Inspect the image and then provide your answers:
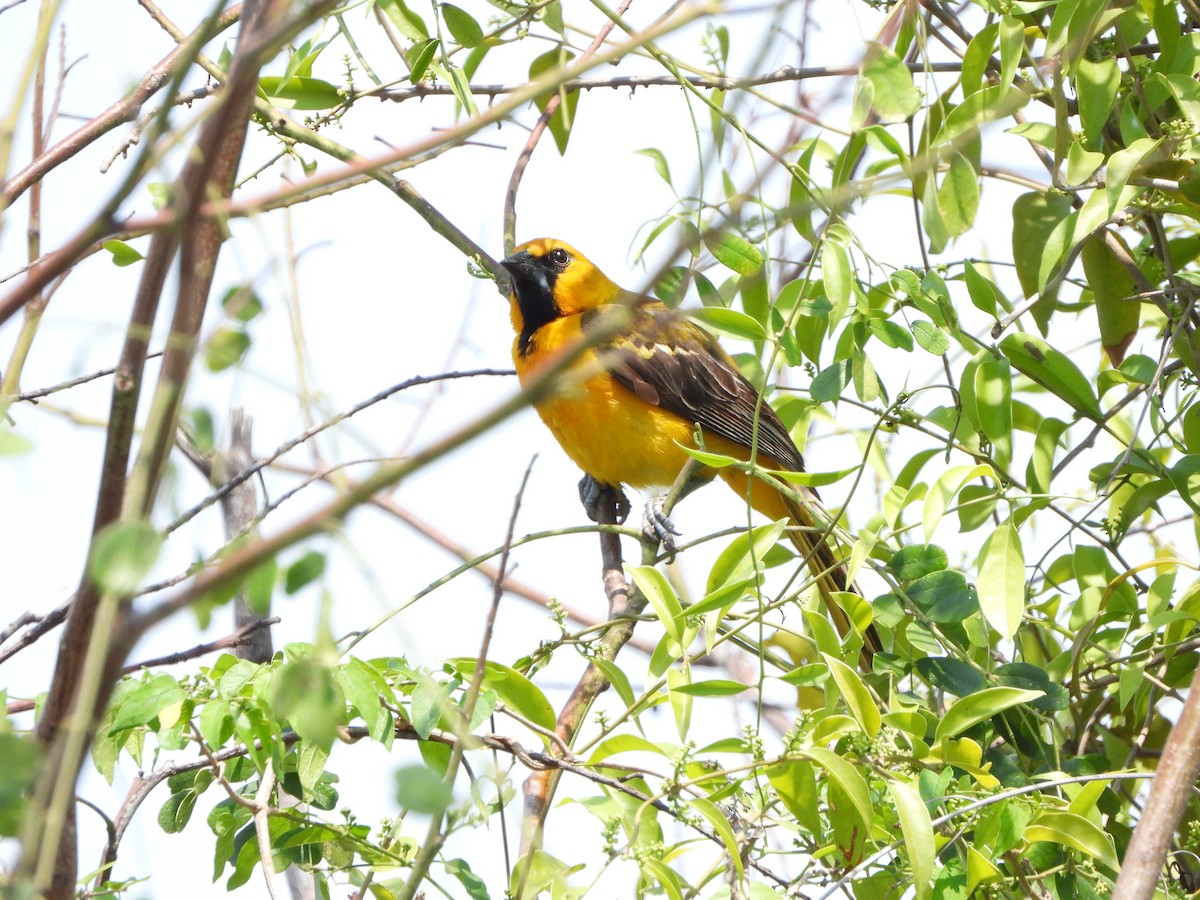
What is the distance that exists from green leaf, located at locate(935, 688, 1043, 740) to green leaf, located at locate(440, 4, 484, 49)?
153cm

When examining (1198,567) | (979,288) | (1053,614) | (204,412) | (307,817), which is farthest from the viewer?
(1053,614)

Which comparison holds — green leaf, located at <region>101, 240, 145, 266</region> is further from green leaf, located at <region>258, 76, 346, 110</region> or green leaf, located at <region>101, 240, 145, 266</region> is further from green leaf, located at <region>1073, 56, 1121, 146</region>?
green leaf, located at <region>1073, 56, 1121, 146</region>

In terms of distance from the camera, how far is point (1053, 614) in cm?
266

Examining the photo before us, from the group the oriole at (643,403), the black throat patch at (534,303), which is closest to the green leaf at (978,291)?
the oriole at (643,403)

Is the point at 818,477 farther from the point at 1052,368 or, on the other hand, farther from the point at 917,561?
the point at 1052,368

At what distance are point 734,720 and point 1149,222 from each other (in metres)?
1.31

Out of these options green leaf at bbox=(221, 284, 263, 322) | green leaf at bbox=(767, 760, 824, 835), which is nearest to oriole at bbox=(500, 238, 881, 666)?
green leaf at bbox=(767, 760, 824, 835)

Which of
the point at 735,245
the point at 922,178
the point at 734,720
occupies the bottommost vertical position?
the point at 734,720

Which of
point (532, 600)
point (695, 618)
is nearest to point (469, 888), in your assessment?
point (695, 618)

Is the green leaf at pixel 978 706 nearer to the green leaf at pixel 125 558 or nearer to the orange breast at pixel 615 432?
the green leaf at pixel 125 558

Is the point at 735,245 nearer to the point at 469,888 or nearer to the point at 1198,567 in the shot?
the point at 1198,567

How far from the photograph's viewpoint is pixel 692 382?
4.04 metres

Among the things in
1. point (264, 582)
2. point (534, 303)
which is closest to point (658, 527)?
point (534, 303)

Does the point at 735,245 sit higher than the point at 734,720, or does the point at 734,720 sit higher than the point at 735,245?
the point at 735,245
